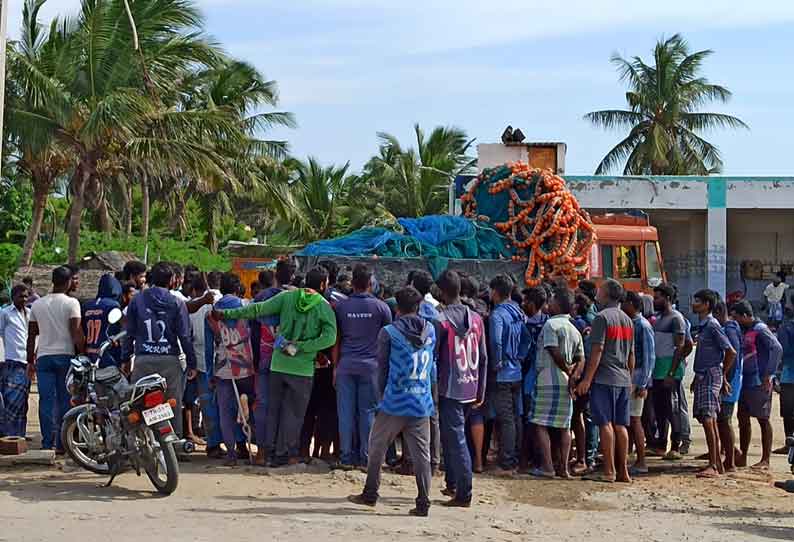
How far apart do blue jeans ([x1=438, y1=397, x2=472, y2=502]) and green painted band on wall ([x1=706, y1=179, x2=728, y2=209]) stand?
2049 centimetres

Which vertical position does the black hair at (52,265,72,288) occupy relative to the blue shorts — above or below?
above

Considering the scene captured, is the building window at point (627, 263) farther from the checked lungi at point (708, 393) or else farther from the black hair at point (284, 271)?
the black hair at point (284, 271)

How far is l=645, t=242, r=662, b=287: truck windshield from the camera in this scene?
18453 millimetres

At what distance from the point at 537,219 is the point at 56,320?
21.3 feet

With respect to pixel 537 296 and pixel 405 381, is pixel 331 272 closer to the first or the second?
pixel 537 296

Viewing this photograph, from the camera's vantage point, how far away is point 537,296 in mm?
10852

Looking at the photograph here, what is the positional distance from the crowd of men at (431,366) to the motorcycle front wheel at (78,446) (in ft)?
2.10

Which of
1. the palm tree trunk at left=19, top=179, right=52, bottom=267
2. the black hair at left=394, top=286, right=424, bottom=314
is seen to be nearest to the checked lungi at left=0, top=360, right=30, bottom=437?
the black hair at left=394, top=286, right=424, bottom=314

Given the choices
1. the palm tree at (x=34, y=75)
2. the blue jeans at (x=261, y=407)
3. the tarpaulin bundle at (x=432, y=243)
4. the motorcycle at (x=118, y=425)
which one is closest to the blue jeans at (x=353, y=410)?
the blue jeans at (x=261, y=407)

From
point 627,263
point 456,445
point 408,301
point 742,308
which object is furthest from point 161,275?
point 627,263

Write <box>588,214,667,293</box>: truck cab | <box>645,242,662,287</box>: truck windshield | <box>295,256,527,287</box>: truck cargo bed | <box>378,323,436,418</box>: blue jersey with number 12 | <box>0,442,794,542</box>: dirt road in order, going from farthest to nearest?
1. <box>645,242,662,287</box>: truck windshield
2. <box>588,214,667,293</box>: truck cab
3. <box>295,256,527,287</box>: truck cargo bed
4. <box>378,323,436,418</box>: blue jersey with number 12
5. <box>0,442,794,542</box>: dirt road

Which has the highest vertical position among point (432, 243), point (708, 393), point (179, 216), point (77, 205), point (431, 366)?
point (179, 216)

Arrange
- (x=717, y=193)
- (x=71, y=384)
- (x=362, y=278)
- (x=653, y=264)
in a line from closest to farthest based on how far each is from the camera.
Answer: (x=71, y=384), (x=362, y=278), (x=653, y=264), (x=717, y=193)

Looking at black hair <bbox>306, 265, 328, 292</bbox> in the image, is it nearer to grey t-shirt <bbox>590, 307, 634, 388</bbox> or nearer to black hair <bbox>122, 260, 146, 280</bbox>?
black hair <bbox>122, 260, 146, 280</bbox>
